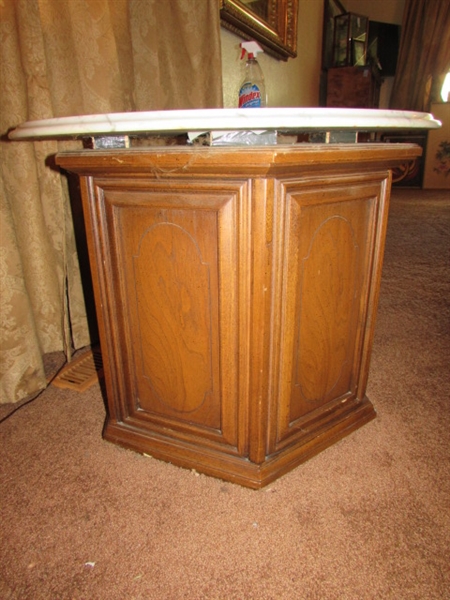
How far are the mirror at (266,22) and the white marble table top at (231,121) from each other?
1.38 m

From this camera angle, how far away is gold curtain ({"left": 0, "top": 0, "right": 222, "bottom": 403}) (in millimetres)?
995

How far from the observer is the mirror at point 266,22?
1747 millimetres

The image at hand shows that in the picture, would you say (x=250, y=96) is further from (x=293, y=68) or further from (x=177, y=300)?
(x=293, y=68)

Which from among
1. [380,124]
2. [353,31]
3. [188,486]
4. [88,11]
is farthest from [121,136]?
[353,31]

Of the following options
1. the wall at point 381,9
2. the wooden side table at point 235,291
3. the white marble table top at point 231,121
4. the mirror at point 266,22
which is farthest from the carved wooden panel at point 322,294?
the wall at point 381,9

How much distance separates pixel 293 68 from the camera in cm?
278

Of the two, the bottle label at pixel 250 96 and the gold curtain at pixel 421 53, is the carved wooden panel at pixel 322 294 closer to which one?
the bottle label at pixel 250 96

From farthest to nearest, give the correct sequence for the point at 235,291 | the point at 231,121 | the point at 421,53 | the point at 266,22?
1. the point at 421,53
2. the point at 266,22
3. the point at 235,291
4. the point at 231,121

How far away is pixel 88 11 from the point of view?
1.08 m

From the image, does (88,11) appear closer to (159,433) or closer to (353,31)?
(159,433)

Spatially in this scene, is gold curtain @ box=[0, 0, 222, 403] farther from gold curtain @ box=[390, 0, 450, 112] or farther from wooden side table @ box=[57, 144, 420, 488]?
gold curtain @ box=[390, 0, 450, 112]

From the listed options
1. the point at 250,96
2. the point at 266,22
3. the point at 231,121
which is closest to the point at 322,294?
the point at 231,121

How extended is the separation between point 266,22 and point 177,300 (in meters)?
2.03

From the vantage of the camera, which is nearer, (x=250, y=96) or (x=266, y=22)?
(x=250, y=96)
